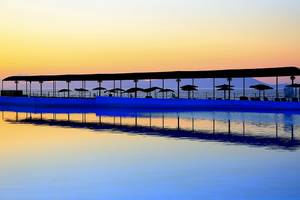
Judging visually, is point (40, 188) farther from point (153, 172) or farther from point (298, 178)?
point (298, 178)

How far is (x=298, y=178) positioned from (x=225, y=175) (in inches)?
56.0

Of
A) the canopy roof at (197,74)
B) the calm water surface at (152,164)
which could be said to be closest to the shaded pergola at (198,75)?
the canopy roof at (197,74)

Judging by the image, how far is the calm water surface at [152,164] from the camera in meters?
8.40

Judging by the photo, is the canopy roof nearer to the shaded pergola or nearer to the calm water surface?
the shaded pergola

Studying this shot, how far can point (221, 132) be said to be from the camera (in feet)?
58.7

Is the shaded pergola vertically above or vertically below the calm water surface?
above

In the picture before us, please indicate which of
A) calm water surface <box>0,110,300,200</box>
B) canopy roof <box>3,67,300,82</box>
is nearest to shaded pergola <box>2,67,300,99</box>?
canopy roof <box>3,67,300,82</box>

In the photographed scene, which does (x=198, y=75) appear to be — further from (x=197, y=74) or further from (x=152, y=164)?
(x=152, y=164)

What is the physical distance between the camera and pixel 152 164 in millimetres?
11016

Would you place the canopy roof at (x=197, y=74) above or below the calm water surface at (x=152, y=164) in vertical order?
above

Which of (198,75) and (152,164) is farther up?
(198,75)

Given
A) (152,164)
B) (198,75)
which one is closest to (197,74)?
(198,75)

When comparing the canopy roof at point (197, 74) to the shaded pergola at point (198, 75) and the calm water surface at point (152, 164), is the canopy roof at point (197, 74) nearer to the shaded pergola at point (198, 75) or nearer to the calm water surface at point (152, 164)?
the shaded pergola at point (198, 75)

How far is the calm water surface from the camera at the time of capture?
8.40m
